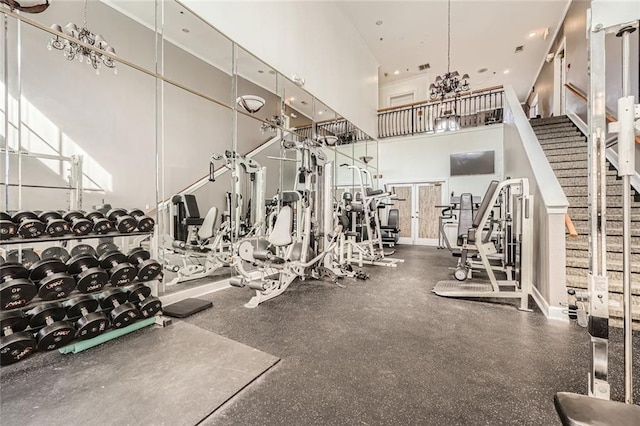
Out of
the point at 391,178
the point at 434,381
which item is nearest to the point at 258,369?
the point at 434,381

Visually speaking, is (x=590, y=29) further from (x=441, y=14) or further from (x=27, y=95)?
(x=441, y=14)

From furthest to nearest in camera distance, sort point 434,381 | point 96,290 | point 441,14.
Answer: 1. point 441,14
2. point 96,290
3. point 434,381

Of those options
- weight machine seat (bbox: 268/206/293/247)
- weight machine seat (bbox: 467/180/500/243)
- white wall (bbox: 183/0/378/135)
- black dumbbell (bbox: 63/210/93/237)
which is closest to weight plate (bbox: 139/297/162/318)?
black dumbbell (bbox: 63/210/93/237)

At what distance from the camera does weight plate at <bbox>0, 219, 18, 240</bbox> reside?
6.08 ft

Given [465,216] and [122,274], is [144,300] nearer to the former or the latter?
[122,274]

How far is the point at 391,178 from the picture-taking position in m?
9.47

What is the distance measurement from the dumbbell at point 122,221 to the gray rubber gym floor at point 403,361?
110cm

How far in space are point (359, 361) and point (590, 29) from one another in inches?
86.0

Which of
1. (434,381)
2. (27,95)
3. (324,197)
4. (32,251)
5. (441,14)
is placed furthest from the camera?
(441,14)

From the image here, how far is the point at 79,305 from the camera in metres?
2.17

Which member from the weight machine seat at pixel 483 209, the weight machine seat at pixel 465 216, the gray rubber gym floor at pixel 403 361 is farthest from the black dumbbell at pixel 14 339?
the weight machine seat at pixel 465 216

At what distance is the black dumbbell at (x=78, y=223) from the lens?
85.8 inches

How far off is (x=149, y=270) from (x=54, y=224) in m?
0.78

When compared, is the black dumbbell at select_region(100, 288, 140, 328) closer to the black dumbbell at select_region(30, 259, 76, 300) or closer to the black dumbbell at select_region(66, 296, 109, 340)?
the black dumbbell at select_region(66, 296, 109, 340)
